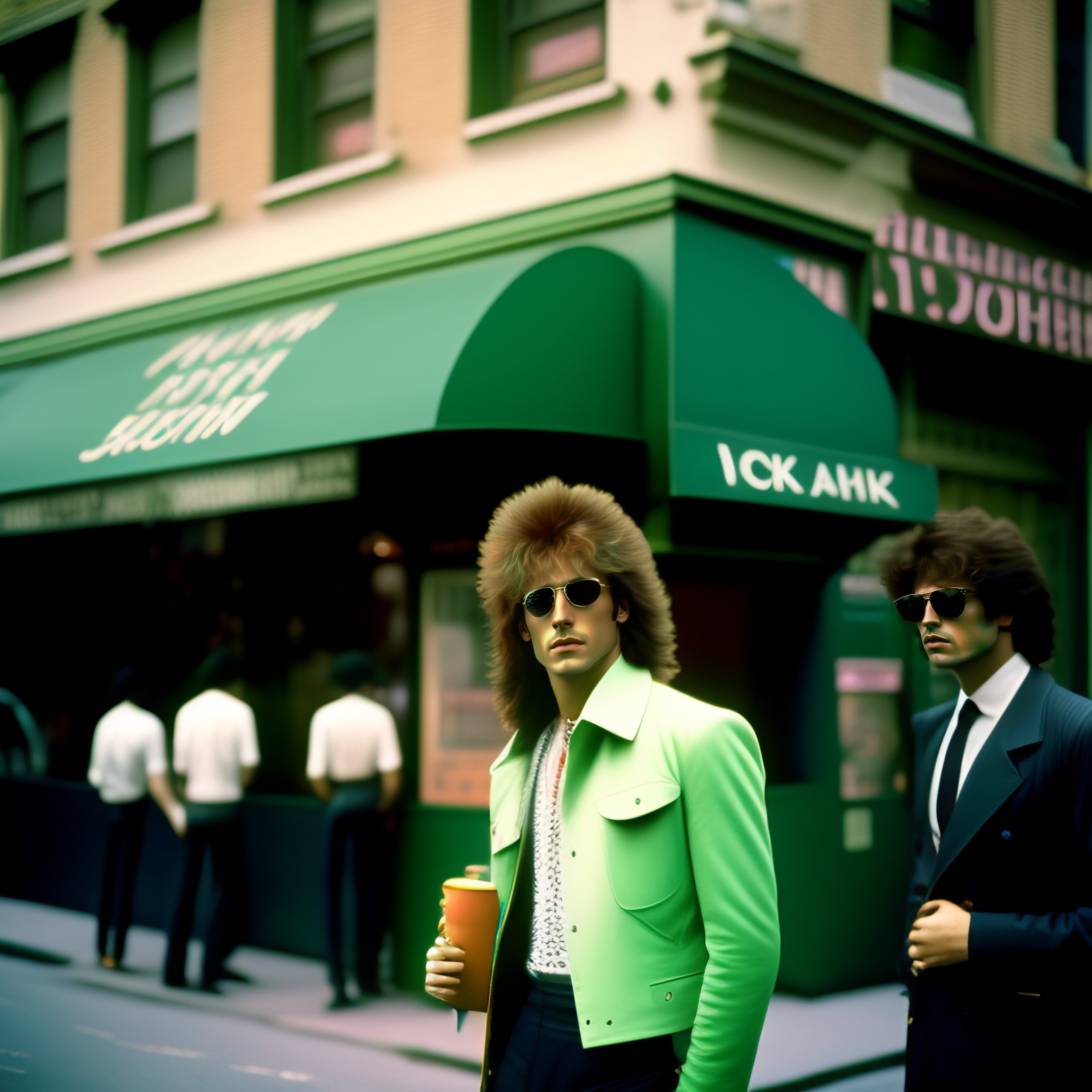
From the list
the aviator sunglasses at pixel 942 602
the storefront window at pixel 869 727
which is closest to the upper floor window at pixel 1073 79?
the storefront window at pixel 869 727

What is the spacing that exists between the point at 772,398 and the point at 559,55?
2.90 m

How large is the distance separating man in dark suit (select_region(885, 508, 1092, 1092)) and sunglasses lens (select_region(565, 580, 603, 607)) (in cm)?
88

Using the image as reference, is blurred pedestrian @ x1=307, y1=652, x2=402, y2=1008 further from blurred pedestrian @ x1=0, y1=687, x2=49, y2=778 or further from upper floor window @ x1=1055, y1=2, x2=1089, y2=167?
upper floor window @ x1=1055, y1=2, x2=1089, y2=167

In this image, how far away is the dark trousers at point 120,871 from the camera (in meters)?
8.27

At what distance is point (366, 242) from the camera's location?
892 centimetres

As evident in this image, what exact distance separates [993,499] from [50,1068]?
24.3ft

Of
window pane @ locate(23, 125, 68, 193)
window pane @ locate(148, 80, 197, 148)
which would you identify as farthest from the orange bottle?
window pane @ locate(23, 125, 68, 193)

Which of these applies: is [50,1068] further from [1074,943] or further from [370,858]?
[1074,943]

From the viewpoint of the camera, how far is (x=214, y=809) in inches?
309

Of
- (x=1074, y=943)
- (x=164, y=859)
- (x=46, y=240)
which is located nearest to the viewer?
(x=1074, y=943)

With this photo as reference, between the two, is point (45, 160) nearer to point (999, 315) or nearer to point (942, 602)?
point (999, 315)

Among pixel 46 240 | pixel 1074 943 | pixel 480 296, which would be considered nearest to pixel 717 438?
pixel 480 296

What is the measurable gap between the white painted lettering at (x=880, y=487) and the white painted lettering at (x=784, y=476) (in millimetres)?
611

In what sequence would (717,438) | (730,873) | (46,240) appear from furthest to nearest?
(46,240) → (717,438) → (730,873)
